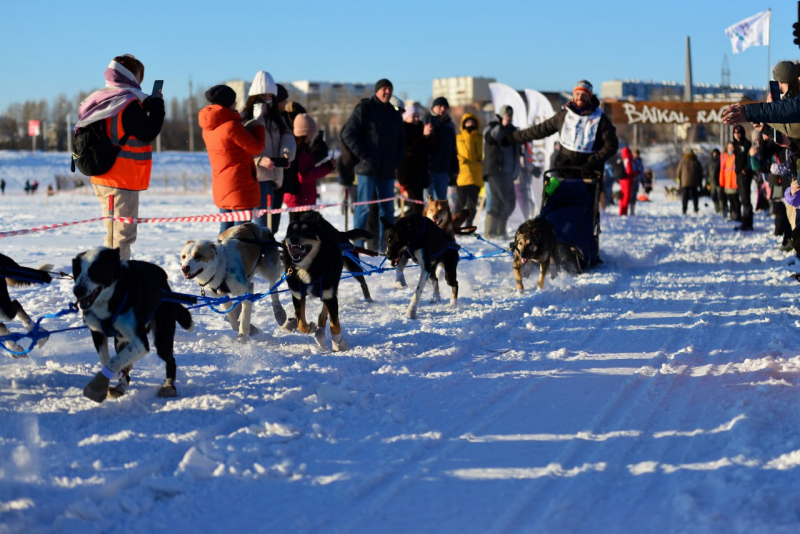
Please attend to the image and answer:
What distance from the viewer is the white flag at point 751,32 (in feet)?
79.3

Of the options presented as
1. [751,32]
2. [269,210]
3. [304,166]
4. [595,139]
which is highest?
[751,32]

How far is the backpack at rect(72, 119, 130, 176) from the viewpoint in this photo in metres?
5.47

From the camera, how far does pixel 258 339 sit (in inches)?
220

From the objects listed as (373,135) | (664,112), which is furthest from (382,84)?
(664,112)

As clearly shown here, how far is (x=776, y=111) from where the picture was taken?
517cm

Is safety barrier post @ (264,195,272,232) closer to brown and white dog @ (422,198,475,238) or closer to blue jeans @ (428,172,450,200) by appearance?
brown and white dog @ (422,198,475,238)

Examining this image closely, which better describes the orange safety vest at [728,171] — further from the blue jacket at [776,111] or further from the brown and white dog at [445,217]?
the blue jacket at [776,111]

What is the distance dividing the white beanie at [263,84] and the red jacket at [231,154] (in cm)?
40

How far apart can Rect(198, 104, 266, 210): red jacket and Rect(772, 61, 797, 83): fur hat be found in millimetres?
4002

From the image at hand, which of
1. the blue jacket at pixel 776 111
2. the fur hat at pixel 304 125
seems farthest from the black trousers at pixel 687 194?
the blue jacket at pixel 776 111

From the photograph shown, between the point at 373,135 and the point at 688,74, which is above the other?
the point at 688,74

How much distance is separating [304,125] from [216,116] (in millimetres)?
2284

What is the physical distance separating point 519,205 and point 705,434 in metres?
10.8

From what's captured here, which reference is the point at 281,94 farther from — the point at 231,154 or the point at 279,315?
the point at 279,315
